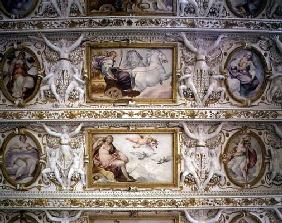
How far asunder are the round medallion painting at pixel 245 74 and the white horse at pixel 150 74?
1537 mm

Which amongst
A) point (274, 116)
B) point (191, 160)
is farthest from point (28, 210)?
point (274, 116)

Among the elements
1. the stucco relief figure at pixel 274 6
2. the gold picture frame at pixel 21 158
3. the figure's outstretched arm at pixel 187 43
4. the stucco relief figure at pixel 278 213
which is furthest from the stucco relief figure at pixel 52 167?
the stucco relief figure at pixel 274 6

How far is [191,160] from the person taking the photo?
26.6ft

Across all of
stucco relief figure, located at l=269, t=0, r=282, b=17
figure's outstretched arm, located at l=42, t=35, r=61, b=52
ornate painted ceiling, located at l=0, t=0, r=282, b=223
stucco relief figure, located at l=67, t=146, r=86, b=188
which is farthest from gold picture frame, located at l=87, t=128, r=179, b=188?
stucco relief figure, located at l=269, t=0, r=282, b=17

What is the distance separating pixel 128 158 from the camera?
8117mm

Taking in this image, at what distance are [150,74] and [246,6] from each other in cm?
286

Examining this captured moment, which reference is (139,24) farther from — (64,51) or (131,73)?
(64,51)

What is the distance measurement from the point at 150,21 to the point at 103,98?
6.97 ft

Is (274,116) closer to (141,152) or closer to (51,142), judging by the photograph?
(141,152)

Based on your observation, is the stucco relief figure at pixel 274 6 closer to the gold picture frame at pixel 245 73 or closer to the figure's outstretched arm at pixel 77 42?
the gold picture frame at pixel 245 73

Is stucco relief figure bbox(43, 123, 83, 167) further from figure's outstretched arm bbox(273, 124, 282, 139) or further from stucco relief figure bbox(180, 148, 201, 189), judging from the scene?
figure's outstretched arm bbox(273, 124, 282, 139)

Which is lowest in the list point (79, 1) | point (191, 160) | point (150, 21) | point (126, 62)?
point (191, 160)

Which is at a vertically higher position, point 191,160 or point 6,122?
point 6,122

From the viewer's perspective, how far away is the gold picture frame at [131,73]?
8078 millimetres
